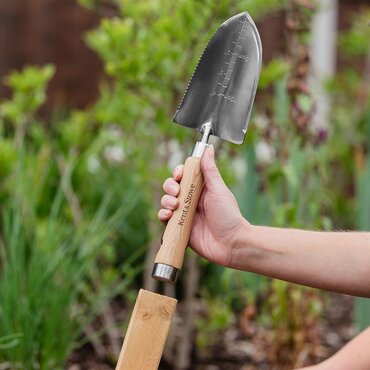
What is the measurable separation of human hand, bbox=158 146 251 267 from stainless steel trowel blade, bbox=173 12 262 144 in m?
0.08

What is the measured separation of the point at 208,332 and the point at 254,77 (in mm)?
2305

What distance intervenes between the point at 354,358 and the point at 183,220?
1.90 ft

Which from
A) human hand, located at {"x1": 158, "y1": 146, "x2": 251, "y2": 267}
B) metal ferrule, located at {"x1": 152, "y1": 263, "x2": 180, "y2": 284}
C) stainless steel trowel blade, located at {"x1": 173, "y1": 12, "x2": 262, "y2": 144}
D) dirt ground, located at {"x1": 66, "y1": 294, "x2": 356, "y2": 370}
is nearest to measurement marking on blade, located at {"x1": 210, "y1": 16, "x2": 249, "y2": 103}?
stainless steel trowel blade, located at {"x1": 173, "y1": 12, "x2": 262, "y2": 144}

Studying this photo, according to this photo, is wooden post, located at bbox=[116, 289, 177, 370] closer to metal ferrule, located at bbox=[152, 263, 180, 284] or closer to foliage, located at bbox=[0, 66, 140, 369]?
metal ferrule, located at bbox=[152, 263, 180, 284]

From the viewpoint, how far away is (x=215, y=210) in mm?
1938

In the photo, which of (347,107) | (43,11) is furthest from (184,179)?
(43,11)

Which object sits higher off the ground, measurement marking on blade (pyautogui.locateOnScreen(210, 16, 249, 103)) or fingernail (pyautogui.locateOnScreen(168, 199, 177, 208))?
measurement marking on blade (pyautogui.locateOnScreen(210, 16, 249, 103))

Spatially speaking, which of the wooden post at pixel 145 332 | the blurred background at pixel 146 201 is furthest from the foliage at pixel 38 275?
the wooden post at pixel 145 332

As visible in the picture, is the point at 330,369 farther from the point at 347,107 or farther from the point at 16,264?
the point at 347,107

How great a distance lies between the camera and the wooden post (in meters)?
1.87

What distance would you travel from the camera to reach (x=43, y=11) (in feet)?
22.5

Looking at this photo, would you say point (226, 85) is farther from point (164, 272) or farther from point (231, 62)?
point (164, 272)

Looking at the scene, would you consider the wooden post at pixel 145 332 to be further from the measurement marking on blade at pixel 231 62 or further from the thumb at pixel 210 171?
the measurement marking on blade at pixel 231 62

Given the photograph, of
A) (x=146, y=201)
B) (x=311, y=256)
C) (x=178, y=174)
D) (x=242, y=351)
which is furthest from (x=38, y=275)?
(x=242, y=351)
